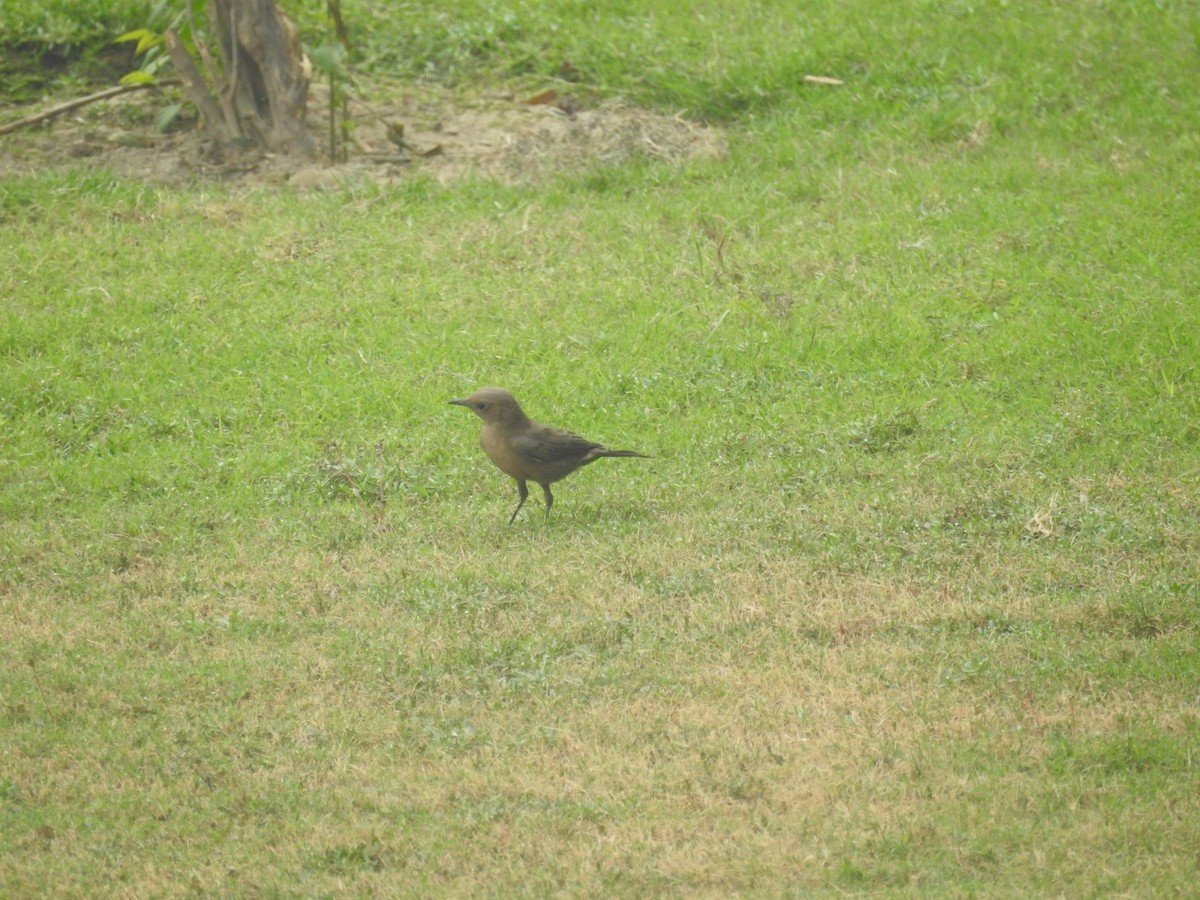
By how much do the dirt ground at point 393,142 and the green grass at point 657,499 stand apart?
38cm

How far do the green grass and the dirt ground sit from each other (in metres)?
0.38

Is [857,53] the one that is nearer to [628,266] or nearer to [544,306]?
[628,266]

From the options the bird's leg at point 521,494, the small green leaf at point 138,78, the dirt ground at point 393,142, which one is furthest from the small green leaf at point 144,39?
the bird's leg at point 521,494

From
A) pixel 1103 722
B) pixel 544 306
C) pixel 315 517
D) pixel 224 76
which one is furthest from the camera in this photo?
pixel 224 76

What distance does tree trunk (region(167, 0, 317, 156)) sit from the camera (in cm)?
1184

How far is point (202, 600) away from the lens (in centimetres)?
679

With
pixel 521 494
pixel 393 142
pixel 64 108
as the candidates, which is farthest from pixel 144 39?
pixel 521 494

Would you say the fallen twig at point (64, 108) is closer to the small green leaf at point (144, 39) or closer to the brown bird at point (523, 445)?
the small green leaf at point (144, 39)

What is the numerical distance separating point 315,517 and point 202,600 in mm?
1034

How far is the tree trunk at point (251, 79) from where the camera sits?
11.8 meters

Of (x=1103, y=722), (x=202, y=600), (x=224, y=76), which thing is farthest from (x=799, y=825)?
(x=224, y=76)

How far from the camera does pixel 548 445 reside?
7574mm

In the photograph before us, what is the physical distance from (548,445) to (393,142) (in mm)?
5692

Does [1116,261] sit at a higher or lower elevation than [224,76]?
lower
